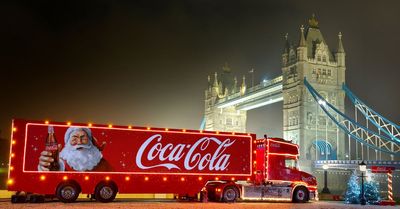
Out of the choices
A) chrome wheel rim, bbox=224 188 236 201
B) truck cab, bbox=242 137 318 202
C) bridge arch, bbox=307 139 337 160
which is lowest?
chrome wheel rim, bbox=224 188 236 201

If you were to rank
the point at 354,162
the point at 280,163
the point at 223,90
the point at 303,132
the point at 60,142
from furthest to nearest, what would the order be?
the point at 223,90, the point at 303,132, the point at 354,162, the point at 280,163, the point at 60,142

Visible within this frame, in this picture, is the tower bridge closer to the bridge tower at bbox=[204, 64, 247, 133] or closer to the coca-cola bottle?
the bridge tower at bbox=[204, 64, 247, 133]

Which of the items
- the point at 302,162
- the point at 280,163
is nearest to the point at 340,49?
the point at 302,162

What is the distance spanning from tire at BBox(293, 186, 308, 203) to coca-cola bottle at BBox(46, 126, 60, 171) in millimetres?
12556

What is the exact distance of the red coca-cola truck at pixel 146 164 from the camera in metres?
23.9

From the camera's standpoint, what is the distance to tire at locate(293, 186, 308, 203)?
28641 mm

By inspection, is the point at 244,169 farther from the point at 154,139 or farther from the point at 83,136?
the point at 83,136

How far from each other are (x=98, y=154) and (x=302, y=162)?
61.5 m

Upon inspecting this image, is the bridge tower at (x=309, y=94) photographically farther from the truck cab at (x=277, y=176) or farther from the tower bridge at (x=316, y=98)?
the truck cab at (x=277, y=176)

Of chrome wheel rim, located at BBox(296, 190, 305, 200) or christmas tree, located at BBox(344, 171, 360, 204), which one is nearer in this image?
chrome wheel rim, located at BBox(296, 190, 305, 200)

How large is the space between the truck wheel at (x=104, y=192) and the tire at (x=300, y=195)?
9829 millimetres

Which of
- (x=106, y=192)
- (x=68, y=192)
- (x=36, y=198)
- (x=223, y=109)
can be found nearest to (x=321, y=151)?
(x=223, y=109)

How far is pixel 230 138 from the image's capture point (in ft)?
91.7

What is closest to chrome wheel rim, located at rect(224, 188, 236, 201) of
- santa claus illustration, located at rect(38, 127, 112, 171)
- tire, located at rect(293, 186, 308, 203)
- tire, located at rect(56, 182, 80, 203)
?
tire, located at rect(293, 186, 308, 203)
